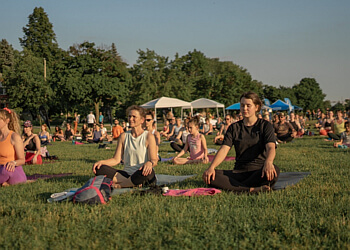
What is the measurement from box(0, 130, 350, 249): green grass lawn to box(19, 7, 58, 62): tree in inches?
2708

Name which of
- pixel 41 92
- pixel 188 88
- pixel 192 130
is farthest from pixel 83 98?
pixel 192 130

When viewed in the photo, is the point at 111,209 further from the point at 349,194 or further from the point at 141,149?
the point at 349,194

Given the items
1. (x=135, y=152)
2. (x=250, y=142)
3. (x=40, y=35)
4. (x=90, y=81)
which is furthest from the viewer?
(x=40, y=35)

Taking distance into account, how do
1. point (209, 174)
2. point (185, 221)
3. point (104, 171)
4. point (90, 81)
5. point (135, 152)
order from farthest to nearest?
point (90, 81)
point (135, 152)
point (104, 171)
point (209, 174)
point (185, 221)

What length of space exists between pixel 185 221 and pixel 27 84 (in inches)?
1863

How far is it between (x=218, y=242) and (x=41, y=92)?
46.3 m

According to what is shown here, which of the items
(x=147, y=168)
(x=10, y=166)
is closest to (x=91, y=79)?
(x=10, y=166)

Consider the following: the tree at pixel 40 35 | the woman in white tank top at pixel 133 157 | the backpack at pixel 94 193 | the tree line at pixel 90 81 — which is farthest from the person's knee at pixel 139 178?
the tree at pixel 40 35

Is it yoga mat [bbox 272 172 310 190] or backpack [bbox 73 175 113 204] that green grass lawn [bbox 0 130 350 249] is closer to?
backpack [bbox 73 175 113 204]

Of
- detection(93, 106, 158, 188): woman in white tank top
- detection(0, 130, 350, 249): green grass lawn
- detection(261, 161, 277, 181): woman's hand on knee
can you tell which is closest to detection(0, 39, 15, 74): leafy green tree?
detection(93, 106, 158, 188): woman in white tank top

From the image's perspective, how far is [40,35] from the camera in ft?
234

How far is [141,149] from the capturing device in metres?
6.27

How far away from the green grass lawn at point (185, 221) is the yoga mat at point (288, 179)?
0.96 feet

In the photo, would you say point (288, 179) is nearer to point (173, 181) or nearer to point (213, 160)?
point (213, 160)
